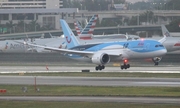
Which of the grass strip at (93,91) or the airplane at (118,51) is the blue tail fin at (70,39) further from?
the grass strip at (93,91)

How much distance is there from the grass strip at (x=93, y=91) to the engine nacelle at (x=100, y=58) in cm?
2421

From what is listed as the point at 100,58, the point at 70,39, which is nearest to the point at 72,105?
the point at 100,58

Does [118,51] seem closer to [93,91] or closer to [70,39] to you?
[70,39]

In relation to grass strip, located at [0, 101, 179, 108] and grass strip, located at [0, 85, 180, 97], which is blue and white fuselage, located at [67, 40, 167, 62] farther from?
grass strip, located at [0, 101, 179, 108]

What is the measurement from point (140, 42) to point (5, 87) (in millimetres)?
26269

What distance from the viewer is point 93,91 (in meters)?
50.0

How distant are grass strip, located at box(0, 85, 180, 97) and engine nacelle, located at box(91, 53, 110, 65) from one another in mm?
24215

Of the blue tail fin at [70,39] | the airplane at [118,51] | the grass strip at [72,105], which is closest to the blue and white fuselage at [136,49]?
the airplane at [118,51]

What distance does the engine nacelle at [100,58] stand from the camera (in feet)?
256

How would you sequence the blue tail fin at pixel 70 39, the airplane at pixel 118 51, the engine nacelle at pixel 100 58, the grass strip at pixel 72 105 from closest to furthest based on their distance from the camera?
the grass strip at pixel 72 105, the airplane at pixel 118 51, the engine nacelle at pixel 100 58, the blue tail fin at pixel 70 39

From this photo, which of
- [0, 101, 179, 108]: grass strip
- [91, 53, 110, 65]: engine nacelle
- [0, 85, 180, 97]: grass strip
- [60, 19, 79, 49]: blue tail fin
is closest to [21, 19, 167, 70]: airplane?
[91, 53, 110, 65]: engine nacelle

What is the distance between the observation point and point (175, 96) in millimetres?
45281

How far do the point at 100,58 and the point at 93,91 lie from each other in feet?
91.7

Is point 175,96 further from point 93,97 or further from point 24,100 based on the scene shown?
point 24,100
